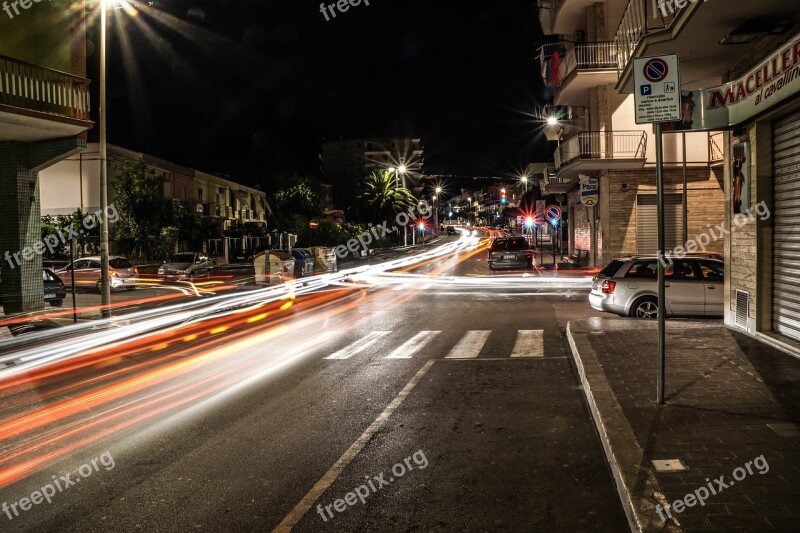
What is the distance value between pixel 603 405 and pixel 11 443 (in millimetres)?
6232

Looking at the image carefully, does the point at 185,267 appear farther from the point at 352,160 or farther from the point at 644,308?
the point at 352,160

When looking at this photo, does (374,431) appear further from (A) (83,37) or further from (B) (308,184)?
(B) (308,184)

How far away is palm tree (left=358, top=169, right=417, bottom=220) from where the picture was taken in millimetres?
73250

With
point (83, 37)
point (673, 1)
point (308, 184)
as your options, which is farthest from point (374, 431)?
point (308, 184)

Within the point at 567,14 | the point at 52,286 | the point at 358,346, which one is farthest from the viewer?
the point at 567,14

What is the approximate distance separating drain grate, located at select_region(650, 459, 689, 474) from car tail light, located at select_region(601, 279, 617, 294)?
8.87 m

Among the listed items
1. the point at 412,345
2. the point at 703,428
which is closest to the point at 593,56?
the point at 412,345

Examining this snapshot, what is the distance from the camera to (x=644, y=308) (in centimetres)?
1332

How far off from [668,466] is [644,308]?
9.05 meters

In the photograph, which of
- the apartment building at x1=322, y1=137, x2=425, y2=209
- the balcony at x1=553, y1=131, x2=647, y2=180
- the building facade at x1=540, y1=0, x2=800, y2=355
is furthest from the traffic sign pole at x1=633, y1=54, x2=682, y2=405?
the apartment building at x1=322, y1=137, x2=425, y2=209

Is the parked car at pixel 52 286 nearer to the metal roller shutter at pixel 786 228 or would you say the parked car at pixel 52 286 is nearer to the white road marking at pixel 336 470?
the white road marking at pixel 336 470

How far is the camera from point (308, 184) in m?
64.5

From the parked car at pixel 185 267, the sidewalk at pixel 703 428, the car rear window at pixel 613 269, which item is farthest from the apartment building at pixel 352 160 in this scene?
Result: the sidewalk at pixel 703 428

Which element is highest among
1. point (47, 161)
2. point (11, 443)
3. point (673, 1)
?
point (673, 1)
